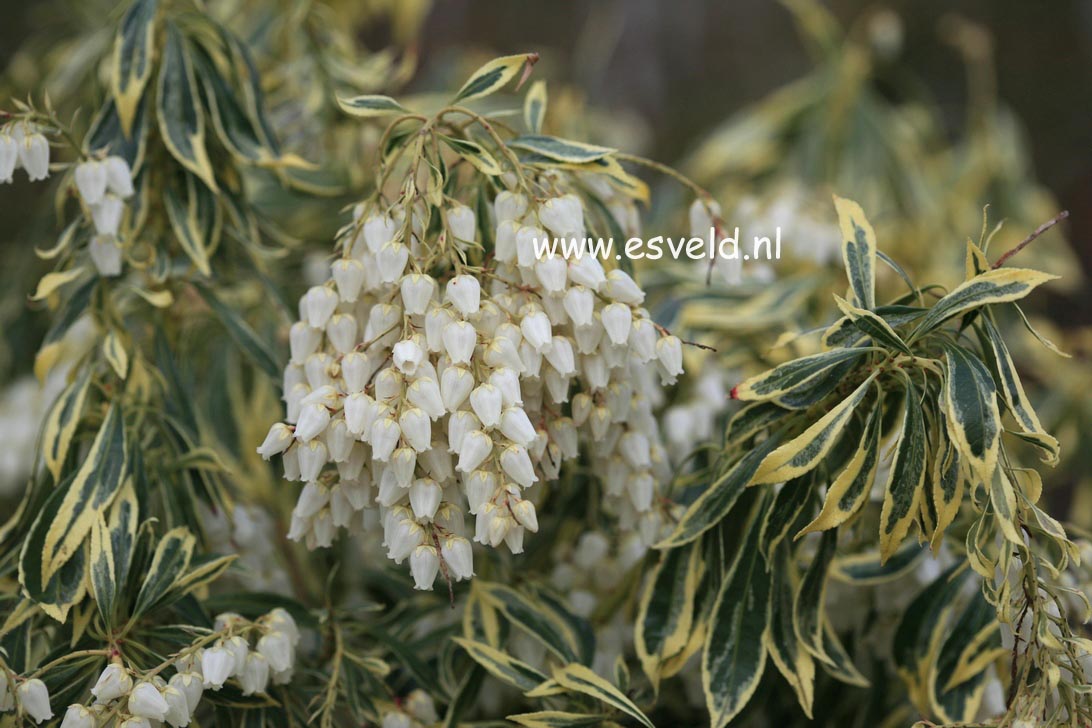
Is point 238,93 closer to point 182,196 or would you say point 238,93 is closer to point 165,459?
point 182,196

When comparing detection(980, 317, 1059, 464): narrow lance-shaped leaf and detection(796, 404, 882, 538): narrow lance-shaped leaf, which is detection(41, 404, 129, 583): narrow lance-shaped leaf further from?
detection(980, 317, 1059, 464): narrow lance-shaped leaf

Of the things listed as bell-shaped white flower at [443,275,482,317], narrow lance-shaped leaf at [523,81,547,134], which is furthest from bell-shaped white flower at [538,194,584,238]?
narrow lance-shaped leaf at [523,81,547,134]

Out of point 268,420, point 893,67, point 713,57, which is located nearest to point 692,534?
point 268,420

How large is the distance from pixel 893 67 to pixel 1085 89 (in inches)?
57.9

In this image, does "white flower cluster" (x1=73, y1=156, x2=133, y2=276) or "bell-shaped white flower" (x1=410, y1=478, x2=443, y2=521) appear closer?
"bell-shaped white flower" (x1=410, y1=478, x2=443, y2=521)

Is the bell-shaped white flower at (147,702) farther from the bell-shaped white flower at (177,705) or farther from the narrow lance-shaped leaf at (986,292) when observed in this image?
the narrow lance-shaped leaf at (986,292)

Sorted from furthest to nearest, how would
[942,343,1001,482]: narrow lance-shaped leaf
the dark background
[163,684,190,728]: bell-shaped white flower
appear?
the dark background, [163,684,190,728]: bell-shaped white flower, [942,343,1001,482]: narrow lance-shaped leaf

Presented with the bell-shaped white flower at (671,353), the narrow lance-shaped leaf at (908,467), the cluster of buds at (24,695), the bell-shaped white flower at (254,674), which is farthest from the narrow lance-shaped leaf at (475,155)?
the cluster of buds at (24,695)

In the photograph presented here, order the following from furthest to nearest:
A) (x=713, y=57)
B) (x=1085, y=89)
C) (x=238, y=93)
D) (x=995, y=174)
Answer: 1. (x=713, y=57)
2. (x=1085, y=89)
3. (x=995, y=174)
4. (x=238, y=93)

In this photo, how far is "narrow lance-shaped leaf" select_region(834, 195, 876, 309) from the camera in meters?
1.13

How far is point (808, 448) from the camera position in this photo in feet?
3.46

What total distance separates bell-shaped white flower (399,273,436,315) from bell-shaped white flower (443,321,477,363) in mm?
45

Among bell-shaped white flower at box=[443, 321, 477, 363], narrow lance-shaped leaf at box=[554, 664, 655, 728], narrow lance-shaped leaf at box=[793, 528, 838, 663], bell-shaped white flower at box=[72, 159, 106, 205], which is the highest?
bell-shaped white flower at box=[72, 159, 106, 205]

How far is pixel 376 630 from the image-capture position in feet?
4.43
